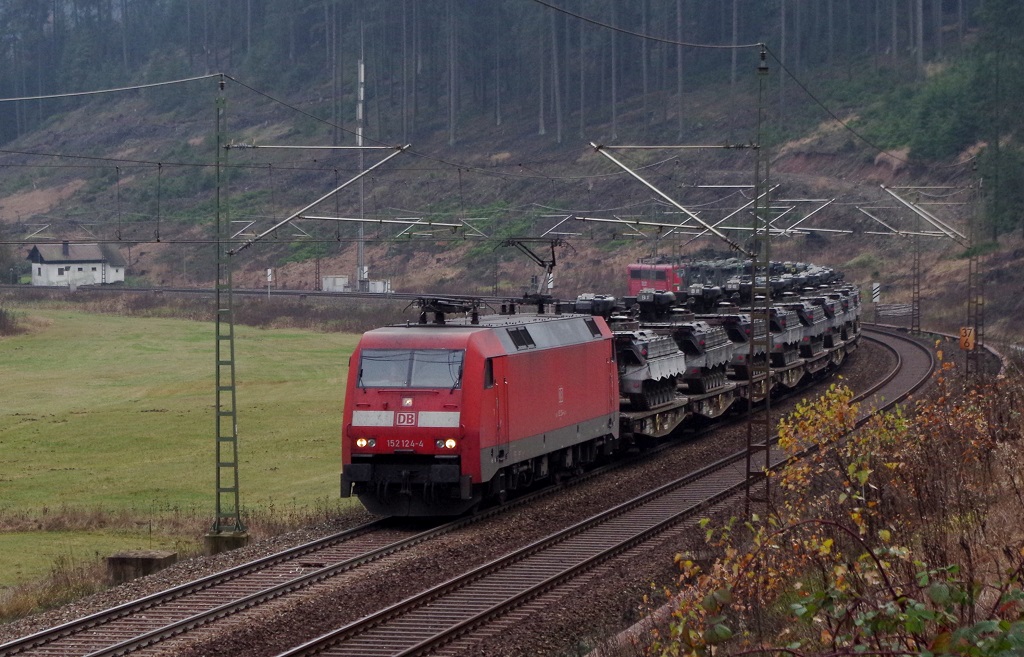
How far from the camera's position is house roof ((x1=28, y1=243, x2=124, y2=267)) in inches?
4186

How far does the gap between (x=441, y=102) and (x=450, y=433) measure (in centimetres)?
9672

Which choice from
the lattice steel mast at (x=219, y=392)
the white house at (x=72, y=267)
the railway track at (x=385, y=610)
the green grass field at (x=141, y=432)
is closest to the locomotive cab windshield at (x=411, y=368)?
the lattice steel mast at (x=219, y=392)

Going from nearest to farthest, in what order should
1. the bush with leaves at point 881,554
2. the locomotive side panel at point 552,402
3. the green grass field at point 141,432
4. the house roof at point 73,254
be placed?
the bush with leaves at point 881,554 → the locomotive side panel at point 552,402 → the green grass field at point 141,432 → the house roof at point 73,254

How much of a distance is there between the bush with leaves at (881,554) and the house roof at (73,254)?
94147mm

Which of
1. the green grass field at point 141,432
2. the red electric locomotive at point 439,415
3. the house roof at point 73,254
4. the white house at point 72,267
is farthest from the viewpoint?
the house roof at point 73,254

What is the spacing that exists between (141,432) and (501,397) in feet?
69.2

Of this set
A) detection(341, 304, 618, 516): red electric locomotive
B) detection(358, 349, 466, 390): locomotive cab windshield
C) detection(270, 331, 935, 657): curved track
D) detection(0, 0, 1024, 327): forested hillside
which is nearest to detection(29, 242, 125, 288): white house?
detection(0, 0, 1024, 327): forested hillside

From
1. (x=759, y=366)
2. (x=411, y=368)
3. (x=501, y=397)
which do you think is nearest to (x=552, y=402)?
(x=501, y=397)

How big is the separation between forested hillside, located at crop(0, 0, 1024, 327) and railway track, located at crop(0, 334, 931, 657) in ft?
169

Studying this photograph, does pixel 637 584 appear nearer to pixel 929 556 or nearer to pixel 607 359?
pixel 929 556

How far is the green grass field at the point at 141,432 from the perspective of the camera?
24.3 m

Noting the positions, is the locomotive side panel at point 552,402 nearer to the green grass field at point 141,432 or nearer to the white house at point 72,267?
the green grass field at point 141,432

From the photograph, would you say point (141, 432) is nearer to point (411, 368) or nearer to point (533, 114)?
point (411, 368)

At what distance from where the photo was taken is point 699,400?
103 feet
